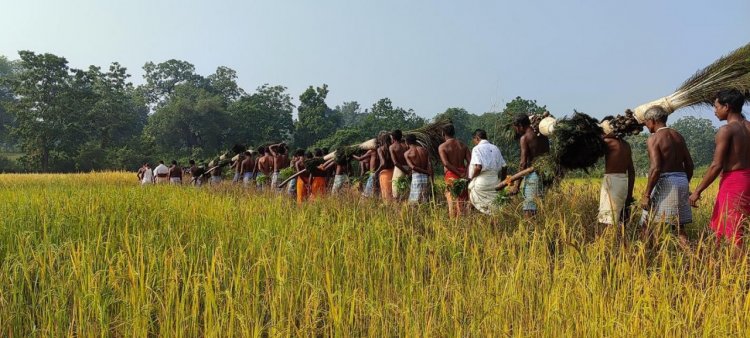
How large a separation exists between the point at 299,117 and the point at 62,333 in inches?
2073

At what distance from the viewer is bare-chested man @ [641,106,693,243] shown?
171 inches

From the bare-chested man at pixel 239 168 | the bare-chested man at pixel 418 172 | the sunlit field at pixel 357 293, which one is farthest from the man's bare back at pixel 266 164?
the sunlit field at pixel 357 293

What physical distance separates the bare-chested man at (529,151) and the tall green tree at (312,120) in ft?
151

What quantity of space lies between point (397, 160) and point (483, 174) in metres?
2.14

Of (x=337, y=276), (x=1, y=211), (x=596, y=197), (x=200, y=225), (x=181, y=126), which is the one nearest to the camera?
(x=337, y=276)

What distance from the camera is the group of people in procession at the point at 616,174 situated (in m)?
4.06

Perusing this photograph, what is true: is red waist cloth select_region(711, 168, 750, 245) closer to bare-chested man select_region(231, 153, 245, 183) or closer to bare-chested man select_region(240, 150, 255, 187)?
bare-chested man select_region(240, 150, 255, 187)

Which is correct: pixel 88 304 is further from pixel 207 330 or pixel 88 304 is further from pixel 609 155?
pixel 609 155

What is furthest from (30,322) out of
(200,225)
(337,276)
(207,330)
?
(200,225)

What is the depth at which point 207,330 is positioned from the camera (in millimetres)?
2314

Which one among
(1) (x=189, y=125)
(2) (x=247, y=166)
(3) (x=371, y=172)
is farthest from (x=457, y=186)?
Result: (1) (x=189, y=125)

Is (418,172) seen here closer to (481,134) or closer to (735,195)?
(481,134)

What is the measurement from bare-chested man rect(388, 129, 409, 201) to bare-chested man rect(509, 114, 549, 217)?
7.43 feet

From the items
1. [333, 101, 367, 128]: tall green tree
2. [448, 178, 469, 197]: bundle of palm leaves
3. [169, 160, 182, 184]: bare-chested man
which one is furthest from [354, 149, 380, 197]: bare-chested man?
[333, 101, 367, 128]: tall green tree
